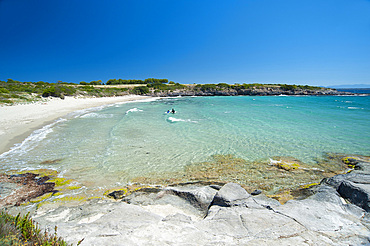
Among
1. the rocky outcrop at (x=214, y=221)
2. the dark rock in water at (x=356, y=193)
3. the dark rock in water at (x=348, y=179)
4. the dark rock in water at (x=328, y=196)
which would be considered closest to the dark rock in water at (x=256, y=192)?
the rocky outcrop at (x=214, y=221)

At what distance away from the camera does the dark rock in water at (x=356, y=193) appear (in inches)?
197

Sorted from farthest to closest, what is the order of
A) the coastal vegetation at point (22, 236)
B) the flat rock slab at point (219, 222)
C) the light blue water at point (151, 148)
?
the light blue water at point (151, 148), the flat rock slab at point (219, 222), the coastal vegetation at point (22, 236)

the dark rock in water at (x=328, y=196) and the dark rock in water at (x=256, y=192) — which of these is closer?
the dark rock in water at (x=328, y=196)

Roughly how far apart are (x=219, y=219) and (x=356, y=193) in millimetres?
4831

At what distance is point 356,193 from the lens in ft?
17.7

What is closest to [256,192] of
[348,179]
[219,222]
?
[219,222]

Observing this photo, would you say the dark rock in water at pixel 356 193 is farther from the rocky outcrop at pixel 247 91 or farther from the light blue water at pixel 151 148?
the rocky outcrop at pixel 247 91

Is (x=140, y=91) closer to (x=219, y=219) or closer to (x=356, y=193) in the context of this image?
(x=219, y=219)

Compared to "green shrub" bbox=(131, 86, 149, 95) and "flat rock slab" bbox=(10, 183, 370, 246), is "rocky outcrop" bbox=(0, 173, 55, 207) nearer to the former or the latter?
"flat rock slab" bbox=(10, 183, 370, 246)

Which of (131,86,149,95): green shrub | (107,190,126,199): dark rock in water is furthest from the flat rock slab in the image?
(131,86,149,95): green shrub

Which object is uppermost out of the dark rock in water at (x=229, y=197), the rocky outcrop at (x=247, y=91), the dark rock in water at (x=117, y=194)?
the rocky outcrop at (x=247, y=91)

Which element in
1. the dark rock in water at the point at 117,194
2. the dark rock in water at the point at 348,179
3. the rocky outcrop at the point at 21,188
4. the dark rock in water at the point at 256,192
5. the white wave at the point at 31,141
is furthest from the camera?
the white wave at the point at 31,141

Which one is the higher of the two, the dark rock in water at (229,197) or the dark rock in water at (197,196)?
the dark rock in water at (229,197)

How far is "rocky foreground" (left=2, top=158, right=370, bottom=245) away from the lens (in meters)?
3.37
